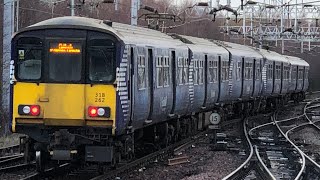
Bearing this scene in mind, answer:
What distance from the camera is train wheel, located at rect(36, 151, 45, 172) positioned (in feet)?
39.4

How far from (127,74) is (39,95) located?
1.72 m

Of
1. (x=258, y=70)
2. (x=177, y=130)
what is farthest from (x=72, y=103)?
(x=258, y=70)

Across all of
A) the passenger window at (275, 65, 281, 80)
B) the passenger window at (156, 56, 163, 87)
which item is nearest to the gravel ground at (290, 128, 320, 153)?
the passenger window at (156, 56, 163, 87)

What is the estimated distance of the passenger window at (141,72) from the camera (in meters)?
13.1

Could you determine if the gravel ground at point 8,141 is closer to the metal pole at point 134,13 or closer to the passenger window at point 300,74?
the metal pole at point 134,13

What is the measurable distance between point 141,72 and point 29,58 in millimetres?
2507

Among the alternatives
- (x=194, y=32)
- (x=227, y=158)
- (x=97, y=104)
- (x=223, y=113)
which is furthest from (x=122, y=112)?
(x=194, y=32)

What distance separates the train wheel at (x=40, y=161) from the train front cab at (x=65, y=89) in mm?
143

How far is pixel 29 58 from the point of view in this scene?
11.9 meters

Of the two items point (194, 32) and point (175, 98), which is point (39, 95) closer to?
point (175, 98)

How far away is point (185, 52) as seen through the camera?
703 inches

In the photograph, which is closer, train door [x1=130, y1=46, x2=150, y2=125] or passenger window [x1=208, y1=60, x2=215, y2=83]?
train door [x1=130, y1=46, x2=150, y2=125]

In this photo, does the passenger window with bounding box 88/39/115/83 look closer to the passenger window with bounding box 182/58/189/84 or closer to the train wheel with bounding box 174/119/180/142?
the passenger window with bounding box 182/58/189/84

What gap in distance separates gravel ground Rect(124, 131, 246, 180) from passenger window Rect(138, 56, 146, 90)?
186 centimetres
